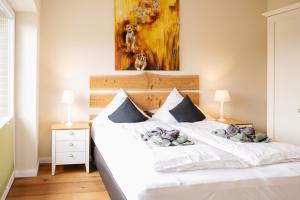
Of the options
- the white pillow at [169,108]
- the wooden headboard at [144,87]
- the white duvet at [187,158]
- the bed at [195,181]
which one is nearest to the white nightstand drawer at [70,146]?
the wooden headboard at [144,87]

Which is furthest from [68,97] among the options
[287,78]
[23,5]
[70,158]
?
[287,78]

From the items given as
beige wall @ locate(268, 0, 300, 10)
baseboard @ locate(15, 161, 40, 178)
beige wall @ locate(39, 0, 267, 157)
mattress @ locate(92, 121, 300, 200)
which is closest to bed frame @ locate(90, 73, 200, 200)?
beige wall @ locate(39, 0, 267, 157)

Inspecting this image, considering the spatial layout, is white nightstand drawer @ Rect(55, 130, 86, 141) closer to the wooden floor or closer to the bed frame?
the bed frame

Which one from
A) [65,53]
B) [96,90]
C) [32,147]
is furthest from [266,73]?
[32,147]

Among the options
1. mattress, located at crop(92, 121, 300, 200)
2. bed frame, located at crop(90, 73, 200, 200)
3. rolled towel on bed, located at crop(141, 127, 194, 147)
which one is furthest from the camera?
bed frame, located at crop(90, 73, 200, 200)

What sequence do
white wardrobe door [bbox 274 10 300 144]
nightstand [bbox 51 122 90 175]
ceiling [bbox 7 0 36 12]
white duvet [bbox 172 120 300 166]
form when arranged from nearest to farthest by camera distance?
white duvet [bbox 172 120 300 166], ceiling [bbox 7 0 36 12], nightstand [bbox 51 122 90 175], white wardrobe door [bbox 274 10 300 144]

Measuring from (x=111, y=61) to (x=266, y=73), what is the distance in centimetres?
260

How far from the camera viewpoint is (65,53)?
471cm

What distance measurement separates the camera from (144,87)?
16.4 ft

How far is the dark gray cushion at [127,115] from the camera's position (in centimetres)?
449

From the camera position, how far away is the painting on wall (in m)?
4.88

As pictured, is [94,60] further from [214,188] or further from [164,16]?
[214,188]

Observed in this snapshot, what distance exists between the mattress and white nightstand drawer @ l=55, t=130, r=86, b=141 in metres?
1.84

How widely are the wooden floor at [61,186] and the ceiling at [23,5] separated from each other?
2.01 m
